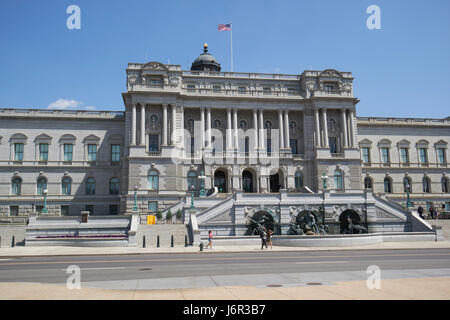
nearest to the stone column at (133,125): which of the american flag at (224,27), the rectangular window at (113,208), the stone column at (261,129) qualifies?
the rectangular window at (113,208)

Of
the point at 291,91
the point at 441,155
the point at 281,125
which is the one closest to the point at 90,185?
the point at 281,125

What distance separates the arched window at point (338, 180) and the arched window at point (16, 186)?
45.5 m

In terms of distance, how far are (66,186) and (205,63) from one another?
3246 centimetres

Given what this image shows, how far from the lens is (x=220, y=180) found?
54.6 meters

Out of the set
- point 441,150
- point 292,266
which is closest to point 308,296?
point 292,266

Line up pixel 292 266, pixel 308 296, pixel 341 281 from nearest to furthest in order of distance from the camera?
pixel 308 296 < pixel 341 281 < pixel 292 266

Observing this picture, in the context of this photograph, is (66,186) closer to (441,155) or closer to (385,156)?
(385,156)

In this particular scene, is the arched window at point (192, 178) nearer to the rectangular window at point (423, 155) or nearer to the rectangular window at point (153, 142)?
the rectangular window at point (153, 142)

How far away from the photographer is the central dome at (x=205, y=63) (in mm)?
68062

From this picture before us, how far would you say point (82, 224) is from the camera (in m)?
38.3

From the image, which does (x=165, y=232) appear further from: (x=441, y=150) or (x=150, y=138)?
(x=441, y=150)

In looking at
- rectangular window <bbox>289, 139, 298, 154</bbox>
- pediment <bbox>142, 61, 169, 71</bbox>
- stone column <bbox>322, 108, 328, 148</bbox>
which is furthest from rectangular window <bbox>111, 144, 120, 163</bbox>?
stone column <bbox>322, 108, 328, 148</bbox>
